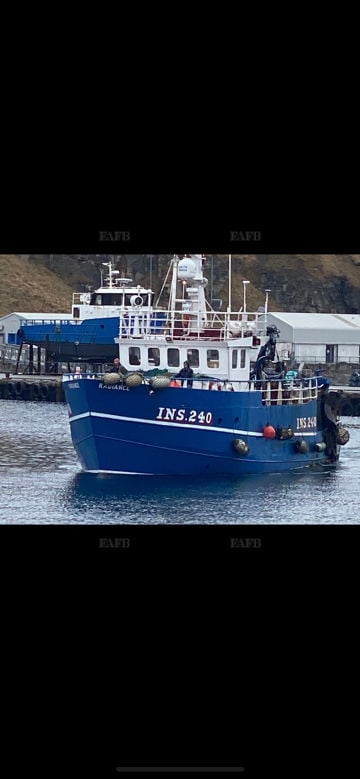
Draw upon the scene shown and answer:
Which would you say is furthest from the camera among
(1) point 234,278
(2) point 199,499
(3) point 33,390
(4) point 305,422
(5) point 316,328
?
(1) point 234,278

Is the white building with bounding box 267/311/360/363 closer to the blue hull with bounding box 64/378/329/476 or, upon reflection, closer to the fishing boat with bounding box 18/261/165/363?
the fishing boat with bounding box 18/261/165/363

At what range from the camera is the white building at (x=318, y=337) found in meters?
66.9

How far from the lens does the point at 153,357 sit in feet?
108

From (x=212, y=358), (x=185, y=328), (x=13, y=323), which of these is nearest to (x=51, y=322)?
(x=13, y=323)

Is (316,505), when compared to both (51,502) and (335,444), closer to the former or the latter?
(51,502)

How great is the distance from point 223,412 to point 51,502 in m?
5.90

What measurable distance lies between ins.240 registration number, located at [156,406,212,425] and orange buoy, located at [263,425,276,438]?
246 centimetres

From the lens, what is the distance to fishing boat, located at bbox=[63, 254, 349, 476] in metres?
31.2

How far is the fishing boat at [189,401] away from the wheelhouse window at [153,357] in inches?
0.9

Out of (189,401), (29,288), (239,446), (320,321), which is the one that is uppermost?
(29,288)

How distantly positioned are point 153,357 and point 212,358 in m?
1.41

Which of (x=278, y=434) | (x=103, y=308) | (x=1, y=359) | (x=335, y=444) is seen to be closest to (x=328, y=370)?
(x=103, y=308)

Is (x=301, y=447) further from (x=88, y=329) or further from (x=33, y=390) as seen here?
(x=33, y=390)

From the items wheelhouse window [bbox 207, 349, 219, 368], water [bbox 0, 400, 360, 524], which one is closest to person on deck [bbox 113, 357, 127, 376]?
wheelhouse window [bbox 207, 349, 219, 368]
